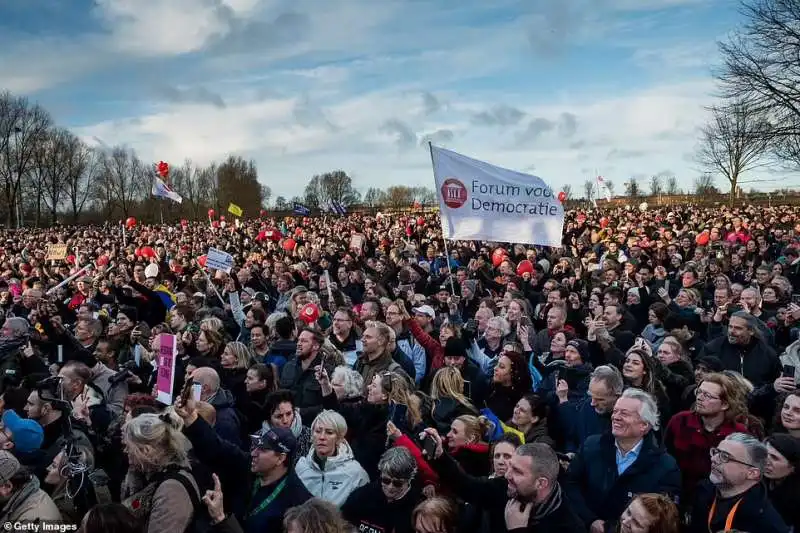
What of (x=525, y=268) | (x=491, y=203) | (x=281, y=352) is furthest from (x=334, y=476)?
(x=525, y=268)

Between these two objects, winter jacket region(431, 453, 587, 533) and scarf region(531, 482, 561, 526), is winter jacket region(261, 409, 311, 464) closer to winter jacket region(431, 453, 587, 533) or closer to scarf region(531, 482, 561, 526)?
winter jacket region(431, 453, 587, 533)

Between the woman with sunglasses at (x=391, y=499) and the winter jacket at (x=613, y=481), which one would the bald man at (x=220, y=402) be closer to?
the woman with sunglasses at (x=391, y=499)

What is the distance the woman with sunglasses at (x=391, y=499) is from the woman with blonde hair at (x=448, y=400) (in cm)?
106

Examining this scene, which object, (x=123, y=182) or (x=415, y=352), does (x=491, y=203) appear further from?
(x=123, y=182)

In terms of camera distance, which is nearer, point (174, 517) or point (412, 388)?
point (174, 517)

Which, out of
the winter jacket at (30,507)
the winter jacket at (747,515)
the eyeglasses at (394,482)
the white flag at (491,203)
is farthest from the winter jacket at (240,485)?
the white flag at (491,203)

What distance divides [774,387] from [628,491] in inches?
92.3

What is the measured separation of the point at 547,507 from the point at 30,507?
104 inches

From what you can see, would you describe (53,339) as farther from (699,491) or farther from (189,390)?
(699,491)

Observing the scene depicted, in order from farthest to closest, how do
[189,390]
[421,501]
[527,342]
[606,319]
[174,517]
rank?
[606,319]
[527,342]
[189,390]
[421,501]
[174,517]

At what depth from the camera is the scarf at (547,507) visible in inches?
134

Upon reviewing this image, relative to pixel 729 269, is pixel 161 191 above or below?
above

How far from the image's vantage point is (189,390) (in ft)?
13.4

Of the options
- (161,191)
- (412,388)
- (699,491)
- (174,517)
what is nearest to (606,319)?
(412,388)
